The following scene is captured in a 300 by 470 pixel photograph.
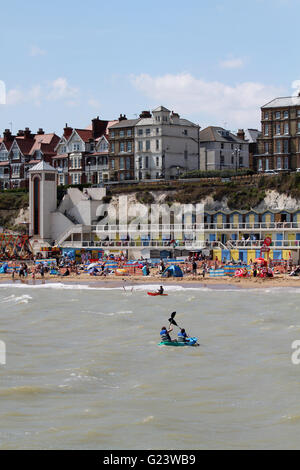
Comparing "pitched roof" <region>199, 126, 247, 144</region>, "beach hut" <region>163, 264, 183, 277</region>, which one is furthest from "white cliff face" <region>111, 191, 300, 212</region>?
"beach hut" <region>163, 264, 183, 277</region>

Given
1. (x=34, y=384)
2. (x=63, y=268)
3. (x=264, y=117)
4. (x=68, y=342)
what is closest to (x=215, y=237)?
(x=63, y=268)

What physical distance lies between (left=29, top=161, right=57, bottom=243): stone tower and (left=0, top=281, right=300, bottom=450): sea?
36693 mm

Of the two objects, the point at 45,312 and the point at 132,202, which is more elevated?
the point at 132,202

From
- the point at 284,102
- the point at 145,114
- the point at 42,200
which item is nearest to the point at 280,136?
the point at 284,102

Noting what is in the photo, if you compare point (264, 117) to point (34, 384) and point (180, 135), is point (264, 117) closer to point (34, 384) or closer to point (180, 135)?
point (180, 135)

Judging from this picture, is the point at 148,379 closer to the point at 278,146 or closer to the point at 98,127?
the point at 278,146

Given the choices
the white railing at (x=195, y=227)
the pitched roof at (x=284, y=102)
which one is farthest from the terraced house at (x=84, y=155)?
the pitched roof at (x=284, y=102)

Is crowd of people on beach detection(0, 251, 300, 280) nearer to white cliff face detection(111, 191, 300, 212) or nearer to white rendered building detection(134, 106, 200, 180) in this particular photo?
white cliff face detection(111, 191, 300, 212)

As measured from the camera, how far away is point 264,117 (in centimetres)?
7919

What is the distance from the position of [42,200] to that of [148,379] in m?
53.4

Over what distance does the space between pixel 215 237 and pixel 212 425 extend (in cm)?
4590

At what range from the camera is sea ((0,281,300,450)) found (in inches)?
671

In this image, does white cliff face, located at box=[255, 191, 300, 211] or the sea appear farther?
white cliff face, located at box=[255, 191, 300, 211]

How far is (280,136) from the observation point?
255ft
